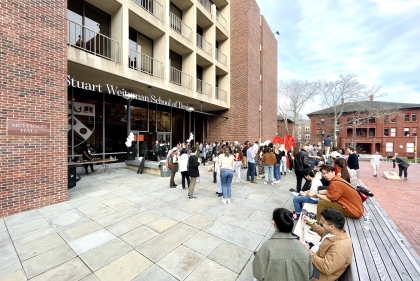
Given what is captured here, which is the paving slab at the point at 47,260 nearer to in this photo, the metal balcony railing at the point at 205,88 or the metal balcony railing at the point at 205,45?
the metal balcony railing at the point at 205,88

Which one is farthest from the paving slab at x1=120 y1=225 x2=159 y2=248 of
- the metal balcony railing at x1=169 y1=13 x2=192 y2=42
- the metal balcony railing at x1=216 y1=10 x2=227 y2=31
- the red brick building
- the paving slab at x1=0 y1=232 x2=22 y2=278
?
the metal balcony railing at x1=216 y1=10 x2=227 y2=31

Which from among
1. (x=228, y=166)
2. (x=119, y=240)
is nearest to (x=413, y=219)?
(x=228, y=166)

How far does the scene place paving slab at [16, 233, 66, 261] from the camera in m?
3.03

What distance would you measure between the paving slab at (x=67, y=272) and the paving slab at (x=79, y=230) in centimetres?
85

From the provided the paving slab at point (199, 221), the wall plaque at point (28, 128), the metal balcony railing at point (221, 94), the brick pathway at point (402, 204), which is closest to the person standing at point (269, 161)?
the brick pathway at point (402, 204)

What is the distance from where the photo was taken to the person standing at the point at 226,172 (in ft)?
17.7

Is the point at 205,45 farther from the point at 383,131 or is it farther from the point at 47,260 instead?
the point at 383,131

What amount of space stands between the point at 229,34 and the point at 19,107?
56.9 ft

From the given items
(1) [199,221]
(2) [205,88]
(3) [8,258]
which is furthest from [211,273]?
(2) [205,88]

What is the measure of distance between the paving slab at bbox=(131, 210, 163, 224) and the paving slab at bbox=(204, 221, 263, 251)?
1462 millimetres

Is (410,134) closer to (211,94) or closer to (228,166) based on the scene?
(211,94)

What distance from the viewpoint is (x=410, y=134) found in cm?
4166

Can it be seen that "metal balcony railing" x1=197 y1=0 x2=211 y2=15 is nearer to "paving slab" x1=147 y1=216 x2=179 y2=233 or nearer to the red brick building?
the red brick building

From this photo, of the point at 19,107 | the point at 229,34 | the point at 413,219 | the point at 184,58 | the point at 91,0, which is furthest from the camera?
the point at 229,34
